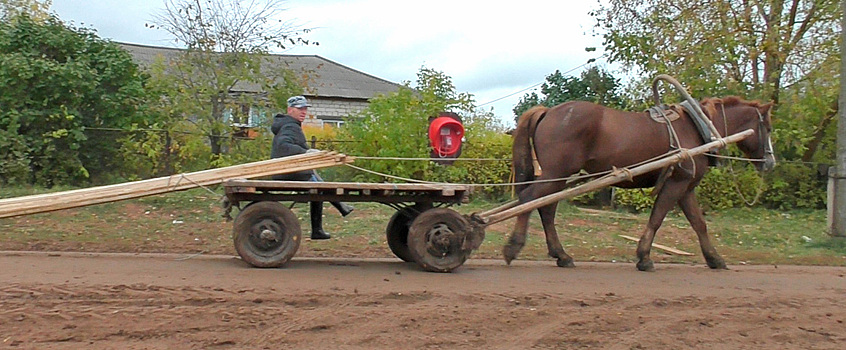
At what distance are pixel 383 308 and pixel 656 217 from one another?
409cm

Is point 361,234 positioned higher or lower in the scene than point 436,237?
lower

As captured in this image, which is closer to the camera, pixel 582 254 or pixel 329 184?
pixel 329 184

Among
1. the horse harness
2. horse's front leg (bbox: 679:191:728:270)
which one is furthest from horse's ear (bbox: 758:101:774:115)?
horse's front leg (bbox: 679:191:728:270)

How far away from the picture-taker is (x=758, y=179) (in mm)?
16672

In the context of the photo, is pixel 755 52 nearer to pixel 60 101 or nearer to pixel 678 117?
pixel 678 117

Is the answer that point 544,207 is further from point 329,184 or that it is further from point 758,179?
point 758,179

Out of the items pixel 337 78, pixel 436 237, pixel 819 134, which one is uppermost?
pixel 337 78

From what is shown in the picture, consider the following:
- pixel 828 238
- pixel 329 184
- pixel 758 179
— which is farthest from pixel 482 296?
pixel 758 179

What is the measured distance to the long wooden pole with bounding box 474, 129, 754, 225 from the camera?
7742 mm

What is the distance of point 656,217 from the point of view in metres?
8.65

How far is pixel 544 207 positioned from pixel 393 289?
262 cm

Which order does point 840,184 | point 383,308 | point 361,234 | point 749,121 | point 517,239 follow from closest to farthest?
1. point 383,308
2. point 517,239
3. point 749,121
4. point 361,234
5. point 840,184

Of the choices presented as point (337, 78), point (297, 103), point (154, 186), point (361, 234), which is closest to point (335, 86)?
point (337, 78)

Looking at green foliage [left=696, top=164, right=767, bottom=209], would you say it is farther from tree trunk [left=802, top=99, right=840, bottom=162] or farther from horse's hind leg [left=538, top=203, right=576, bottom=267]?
horse's hind leg [left=538, top=203, right=576, bottom=267]
